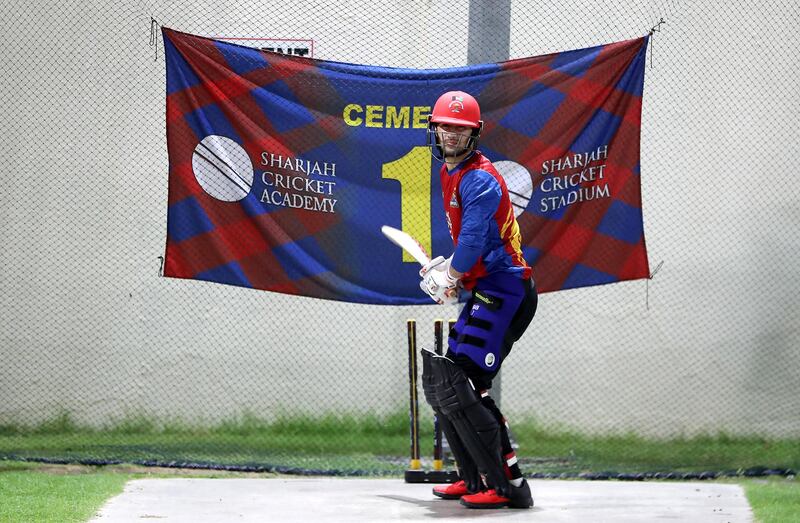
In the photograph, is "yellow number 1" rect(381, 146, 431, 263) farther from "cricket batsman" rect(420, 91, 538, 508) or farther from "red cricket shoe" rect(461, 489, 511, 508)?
"red cricket shoe" rect(461, 489, 511, 508)

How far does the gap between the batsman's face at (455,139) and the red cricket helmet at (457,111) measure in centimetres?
3

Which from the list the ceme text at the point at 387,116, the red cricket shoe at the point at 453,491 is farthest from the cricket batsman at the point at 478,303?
the ceme text at the point at 387,116

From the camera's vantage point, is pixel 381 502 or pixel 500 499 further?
pixel 381 502

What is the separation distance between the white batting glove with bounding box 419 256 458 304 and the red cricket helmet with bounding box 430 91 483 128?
0.70m

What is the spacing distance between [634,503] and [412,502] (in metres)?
1.19

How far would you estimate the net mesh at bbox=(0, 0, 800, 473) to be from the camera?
9.62 m

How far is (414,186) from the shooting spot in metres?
8.24

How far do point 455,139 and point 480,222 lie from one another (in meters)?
0.52

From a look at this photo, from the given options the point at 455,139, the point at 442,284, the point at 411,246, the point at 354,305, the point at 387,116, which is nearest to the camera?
the point at 442,284

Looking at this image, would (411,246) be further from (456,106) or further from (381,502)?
(381,502)

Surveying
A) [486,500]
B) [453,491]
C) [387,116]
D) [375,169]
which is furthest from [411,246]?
[387,116]

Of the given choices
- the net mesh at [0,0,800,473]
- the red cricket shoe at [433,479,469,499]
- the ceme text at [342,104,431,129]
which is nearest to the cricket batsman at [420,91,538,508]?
the red cricket shoe at [433,479,469,499]

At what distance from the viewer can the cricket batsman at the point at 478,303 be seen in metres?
6.11

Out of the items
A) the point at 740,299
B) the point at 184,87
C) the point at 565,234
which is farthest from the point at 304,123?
the point at 740,299
